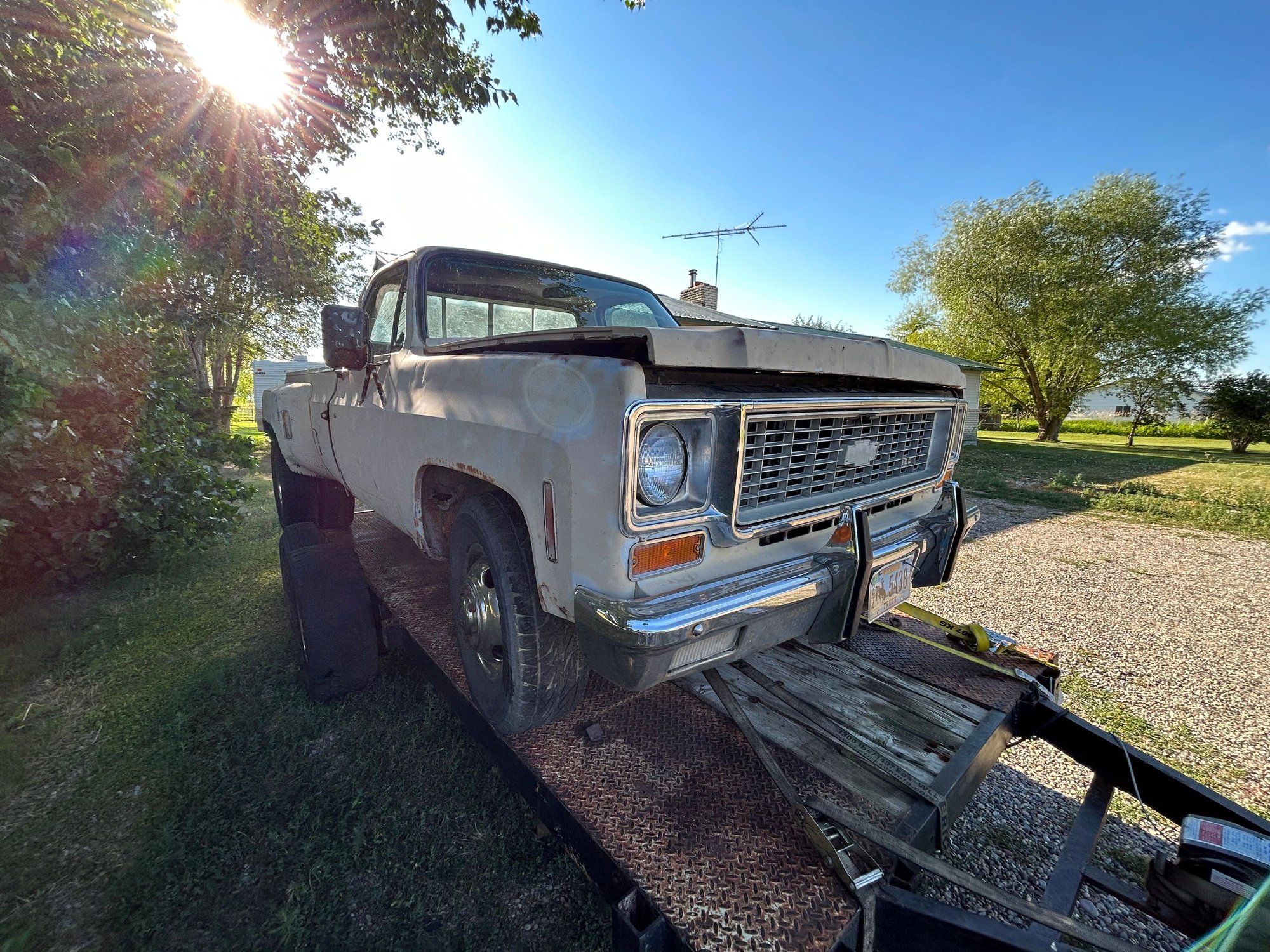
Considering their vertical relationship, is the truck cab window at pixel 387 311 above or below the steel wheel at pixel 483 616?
above

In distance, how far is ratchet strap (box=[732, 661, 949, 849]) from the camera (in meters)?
1.52

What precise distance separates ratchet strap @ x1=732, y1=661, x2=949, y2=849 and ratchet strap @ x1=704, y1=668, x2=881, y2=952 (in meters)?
0.29

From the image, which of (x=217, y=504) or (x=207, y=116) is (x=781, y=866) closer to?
(x=217, y=504)

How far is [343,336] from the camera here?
101 inches

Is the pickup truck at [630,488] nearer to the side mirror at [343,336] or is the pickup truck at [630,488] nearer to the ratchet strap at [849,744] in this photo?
the side mirror at [343,336]

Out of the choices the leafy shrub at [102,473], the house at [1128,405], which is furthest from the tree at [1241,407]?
the leafy shrub at [102,473]

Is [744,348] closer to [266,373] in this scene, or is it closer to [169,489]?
[169,489]

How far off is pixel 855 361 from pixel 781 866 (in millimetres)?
1527

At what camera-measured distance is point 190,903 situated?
1.66 meters

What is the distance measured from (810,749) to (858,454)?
107 centimetres

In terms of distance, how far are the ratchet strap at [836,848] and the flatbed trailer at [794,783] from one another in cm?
2

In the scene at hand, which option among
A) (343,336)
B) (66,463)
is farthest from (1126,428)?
(66,463)

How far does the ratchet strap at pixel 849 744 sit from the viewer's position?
1.52 metres

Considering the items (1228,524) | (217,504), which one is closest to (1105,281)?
(1228,524)
